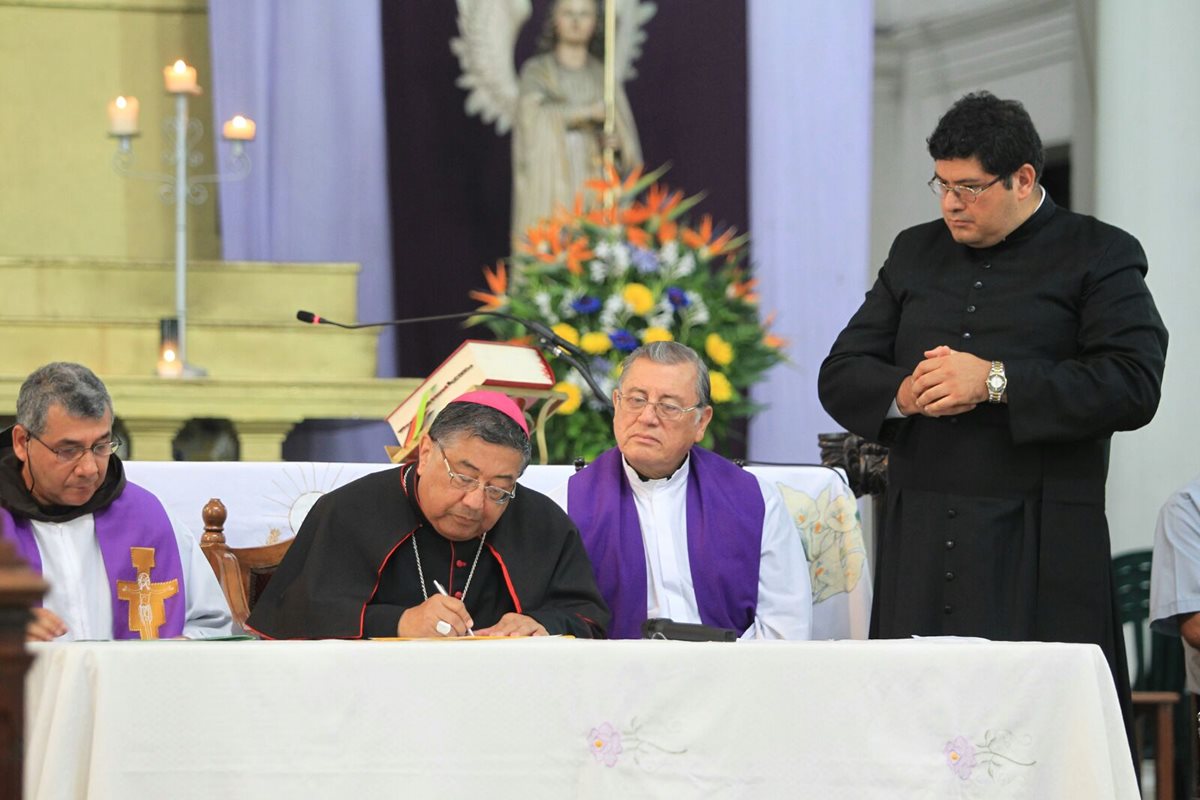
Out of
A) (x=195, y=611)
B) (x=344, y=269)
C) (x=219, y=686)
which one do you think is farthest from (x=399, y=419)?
(x=344, y=269)

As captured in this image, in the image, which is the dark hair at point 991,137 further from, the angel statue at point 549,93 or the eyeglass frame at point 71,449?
the angel statue at point 549,93

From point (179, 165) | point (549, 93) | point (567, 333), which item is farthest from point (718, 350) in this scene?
point (549, 93)

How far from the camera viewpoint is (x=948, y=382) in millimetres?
3328

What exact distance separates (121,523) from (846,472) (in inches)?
70.6

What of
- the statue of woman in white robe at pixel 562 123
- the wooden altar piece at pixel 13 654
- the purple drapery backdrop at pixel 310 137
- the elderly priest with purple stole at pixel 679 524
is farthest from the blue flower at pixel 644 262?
the wooden altar piece at pixel 13 654

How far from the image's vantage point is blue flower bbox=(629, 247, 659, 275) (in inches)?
209

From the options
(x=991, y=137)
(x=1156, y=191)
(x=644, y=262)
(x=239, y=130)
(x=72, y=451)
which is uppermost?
(x=239, y=130)

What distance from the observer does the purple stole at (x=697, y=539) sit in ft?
12.8

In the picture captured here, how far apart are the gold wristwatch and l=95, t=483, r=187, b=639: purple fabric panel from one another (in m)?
1.73

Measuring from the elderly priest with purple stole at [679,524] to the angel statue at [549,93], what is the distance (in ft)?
11.9

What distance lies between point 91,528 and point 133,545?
0.10m

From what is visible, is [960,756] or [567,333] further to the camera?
[567,333]

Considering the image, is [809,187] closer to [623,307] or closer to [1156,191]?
[1156,191]

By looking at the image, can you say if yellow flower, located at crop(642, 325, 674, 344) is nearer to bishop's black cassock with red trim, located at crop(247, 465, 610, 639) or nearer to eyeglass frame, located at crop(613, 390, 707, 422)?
eyeglass frame, located at crop(613, 390, 707, 422)
